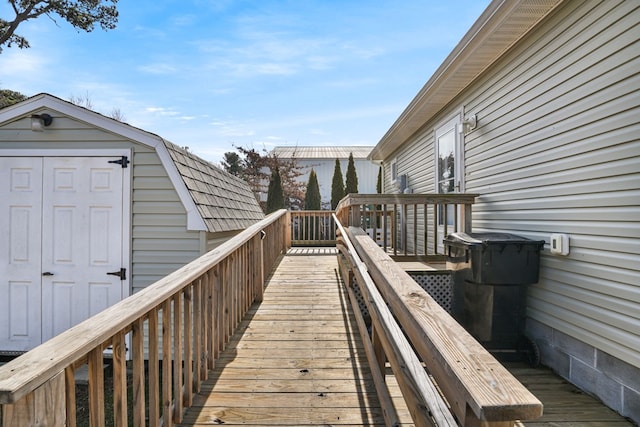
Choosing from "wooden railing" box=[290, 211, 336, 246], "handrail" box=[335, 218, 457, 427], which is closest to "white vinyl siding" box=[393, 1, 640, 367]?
"handrail" box=[335, 218, 457, 427]

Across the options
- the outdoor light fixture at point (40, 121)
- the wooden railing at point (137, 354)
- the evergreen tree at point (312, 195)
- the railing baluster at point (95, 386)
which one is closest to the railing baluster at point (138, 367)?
the wooden railing at point (137, 354)

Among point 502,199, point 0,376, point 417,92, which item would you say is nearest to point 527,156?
point 502,199

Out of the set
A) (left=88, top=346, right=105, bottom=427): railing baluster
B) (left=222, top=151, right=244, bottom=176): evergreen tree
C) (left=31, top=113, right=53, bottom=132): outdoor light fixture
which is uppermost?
(left=222, top=151, right=244, bottom=176): evergreen tree

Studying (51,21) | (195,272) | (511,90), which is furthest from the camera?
(51,21)

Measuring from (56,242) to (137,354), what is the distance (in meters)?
4.17

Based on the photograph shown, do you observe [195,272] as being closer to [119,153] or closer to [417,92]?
[119,153]

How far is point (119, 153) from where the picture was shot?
4.64 metres

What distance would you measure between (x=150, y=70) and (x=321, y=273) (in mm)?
10832

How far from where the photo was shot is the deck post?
881 mm

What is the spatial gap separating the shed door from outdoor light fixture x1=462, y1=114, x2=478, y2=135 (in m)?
4.89

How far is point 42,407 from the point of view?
93 centimetres

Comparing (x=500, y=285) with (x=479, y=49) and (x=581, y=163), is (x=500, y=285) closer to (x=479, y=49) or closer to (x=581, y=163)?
(x=581, y=163)

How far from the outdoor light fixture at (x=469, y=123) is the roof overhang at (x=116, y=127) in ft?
12.9

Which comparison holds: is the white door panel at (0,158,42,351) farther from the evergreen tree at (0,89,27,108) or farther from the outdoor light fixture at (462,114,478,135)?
the evergreen tree at (0,89,27,108)
